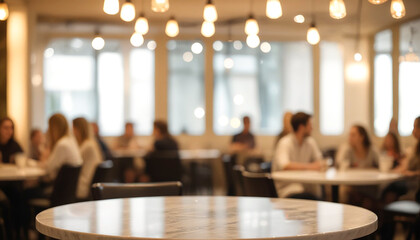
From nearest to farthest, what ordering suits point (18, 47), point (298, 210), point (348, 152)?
point (298, 210) < point (348, 152) < point (18, 47)

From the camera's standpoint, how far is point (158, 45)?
1279cm

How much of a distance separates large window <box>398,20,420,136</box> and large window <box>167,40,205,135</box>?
4429 millimetres

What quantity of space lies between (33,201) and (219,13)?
596 centimetres

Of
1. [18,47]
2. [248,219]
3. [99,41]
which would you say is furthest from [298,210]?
[18,47]

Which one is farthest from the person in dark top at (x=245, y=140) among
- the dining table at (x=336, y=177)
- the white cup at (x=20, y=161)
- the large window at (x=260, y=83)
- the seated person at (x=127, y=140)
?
the white cup at (x=20, y=161)

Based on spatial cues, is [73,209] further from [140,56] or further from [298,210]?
[140,56]

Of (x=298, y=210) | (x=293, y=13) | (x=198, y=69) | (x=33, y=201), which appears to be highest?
(x=293, y=13)

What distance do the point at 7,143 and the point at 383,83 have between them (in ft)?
23.1

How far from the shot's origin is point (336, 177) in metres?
4.95

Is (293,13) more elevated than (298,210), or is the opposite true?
(293,13)

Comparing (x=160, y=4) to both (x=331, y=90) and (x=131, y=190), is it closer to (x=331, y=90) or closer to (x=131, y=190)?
(x=131, y=190)

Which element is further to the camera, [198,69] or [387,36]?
[198,69]

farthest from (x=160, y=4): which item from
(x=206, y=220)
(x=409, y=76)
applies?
(x=409, y=76)

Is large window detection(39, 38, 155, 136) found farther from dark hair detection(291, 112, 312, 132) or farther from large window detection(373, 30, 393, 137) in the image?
dark hair detection(291, 112, 312, 132)
